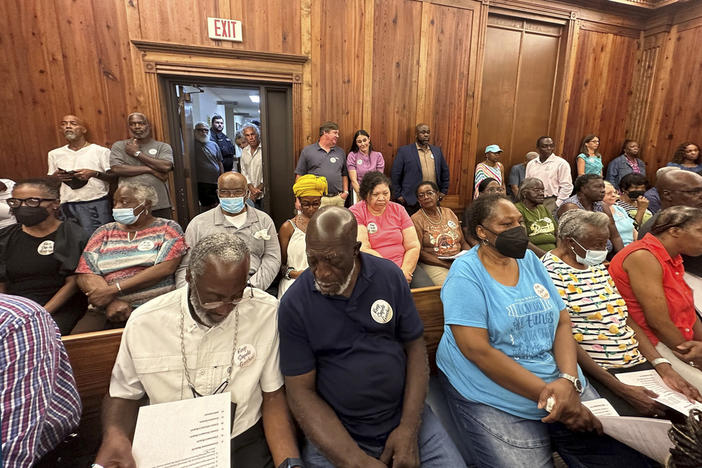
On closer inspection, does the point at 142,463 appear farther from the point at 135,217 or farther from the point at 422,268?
the point at 422,268

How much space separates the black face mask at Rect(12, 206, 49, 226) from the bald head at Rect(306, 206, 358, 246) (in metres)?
1.78

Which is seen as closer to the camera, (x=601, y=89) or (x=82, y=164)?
(x=82, y=164)

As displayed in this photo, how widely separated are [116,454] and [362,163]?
3.99 m

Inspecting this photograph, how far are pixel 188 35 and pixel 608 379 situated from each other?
4684 millimetres

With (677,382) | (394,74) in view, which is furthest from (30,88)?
(677,382)

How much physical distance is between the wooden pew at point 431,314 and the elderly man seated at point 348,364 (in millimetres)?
508

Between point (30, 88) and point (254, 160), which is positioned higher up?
point (30, 88)

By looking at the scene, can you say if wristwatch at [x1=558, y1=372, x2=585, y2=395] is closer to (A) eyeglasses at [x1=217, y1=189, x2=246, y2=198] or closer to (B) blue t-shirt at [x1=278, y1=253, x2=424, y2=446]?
(B) blue t-shirt at [x1=278, y1=253, x2=424, y2=446]

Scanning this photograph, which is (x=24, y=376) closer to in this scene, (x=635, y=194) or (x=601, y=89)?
(x=635, y=194)

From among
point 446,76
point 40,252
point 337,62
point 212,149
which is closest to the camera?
point 40,252

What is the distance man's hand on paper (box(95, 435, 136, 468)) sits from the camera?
107cm

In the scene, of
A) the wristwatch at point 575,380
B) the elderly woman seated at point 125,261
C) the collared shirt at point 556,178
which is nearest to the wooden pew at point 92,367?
the elderly woman seated at point 125,261

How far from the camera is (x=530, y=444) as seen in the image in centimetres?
142

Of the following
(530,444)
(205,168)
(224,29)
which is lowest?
(530,444)
